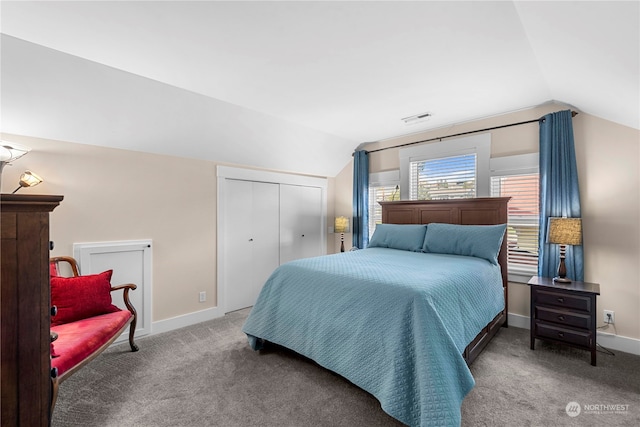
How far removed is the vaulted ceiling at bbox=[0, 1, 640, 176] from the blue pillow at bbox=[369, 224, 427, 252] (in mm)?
1357

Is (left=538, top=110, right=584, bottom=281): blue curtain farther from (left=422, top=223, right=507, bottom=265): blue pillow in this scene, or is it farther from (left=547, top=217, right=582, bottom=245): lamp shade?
(left=422, top=223, right=507, bottom=265): blue pillow

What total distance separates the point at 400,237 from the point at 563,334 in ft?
5.56

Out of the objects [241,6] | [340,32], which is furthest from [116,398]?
[340,32]

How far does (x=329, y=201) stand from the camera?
16.4 ft

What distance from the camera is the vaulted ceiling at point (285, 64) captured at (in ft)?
5.16

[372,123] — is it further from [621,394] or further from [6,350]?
[6,350]

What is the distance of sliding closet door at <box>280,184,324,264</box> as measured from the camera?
14.3ft

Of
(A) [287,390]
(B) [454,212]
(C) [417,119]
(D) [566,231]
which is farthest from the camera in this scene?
(B) [454,212]

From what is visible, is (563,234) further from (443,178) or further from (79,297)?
(79,297)

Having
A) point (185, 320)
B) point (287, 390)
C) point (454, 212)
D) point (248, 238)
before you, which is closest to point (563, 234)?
point (454, 212)

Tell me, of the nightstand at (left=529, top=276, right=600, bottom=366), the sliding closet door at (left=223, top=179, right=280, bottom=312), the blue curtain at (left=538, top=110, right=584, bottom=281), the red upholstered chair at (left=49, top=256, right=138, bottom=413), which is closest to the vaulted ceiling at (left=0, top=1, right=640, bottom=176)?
the blue curtain at (left=538, top=110, right=584, bottom=281)

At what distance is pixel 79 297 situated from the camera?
2.19 m

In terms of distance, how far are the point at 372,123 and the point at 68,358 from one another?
3.51 meters

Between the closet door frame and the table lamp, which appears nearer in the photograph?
the table lamp
